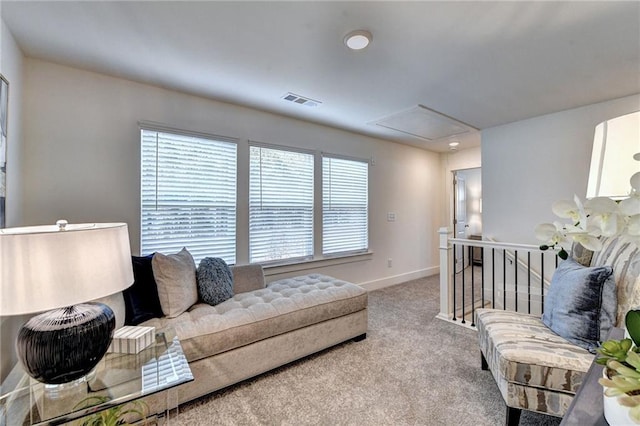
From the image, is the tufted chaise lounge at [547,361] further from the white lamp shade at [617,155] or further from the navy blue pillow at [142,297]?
the navy blue pillow at [142,297]

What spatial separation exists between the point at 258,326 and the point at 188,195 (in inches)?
60.2

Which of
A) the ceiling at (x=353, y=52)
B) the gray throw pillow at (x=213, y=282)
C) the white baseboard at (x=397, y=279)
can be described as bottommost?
the white baseboard at (x=397, y=279)

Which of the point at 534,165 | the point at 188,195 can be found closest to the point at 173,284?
the point at 188,195

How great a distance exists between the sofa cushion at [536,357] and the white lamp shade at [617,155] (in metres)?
0.95

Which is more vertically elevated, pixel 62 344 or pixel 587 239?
pixel 587 239

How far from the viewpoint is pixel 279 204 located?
3373 millimetres

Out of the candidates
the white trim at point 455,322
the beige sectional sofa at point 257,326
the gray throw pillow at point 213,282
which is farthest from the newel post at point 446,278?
the gray throw pillow at point 213,282

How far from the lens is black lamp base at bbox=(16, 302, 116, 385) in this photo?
1045 millimetres

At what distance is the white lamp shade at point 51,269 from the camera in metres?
0.90

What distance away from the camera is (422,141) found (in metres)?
4.59

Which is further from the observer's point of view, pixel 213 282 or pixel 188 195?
pixel 188 195

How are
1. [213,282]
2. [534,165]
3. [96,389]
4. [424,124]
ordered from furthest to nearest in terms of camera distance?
1. [424,124]
2. [534,165]
3. [213,282]
4. [96,389]

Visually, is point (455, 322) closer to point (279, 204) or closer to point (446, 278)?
point (446, 278)

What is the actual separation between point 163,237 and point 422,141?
406 centimetres
